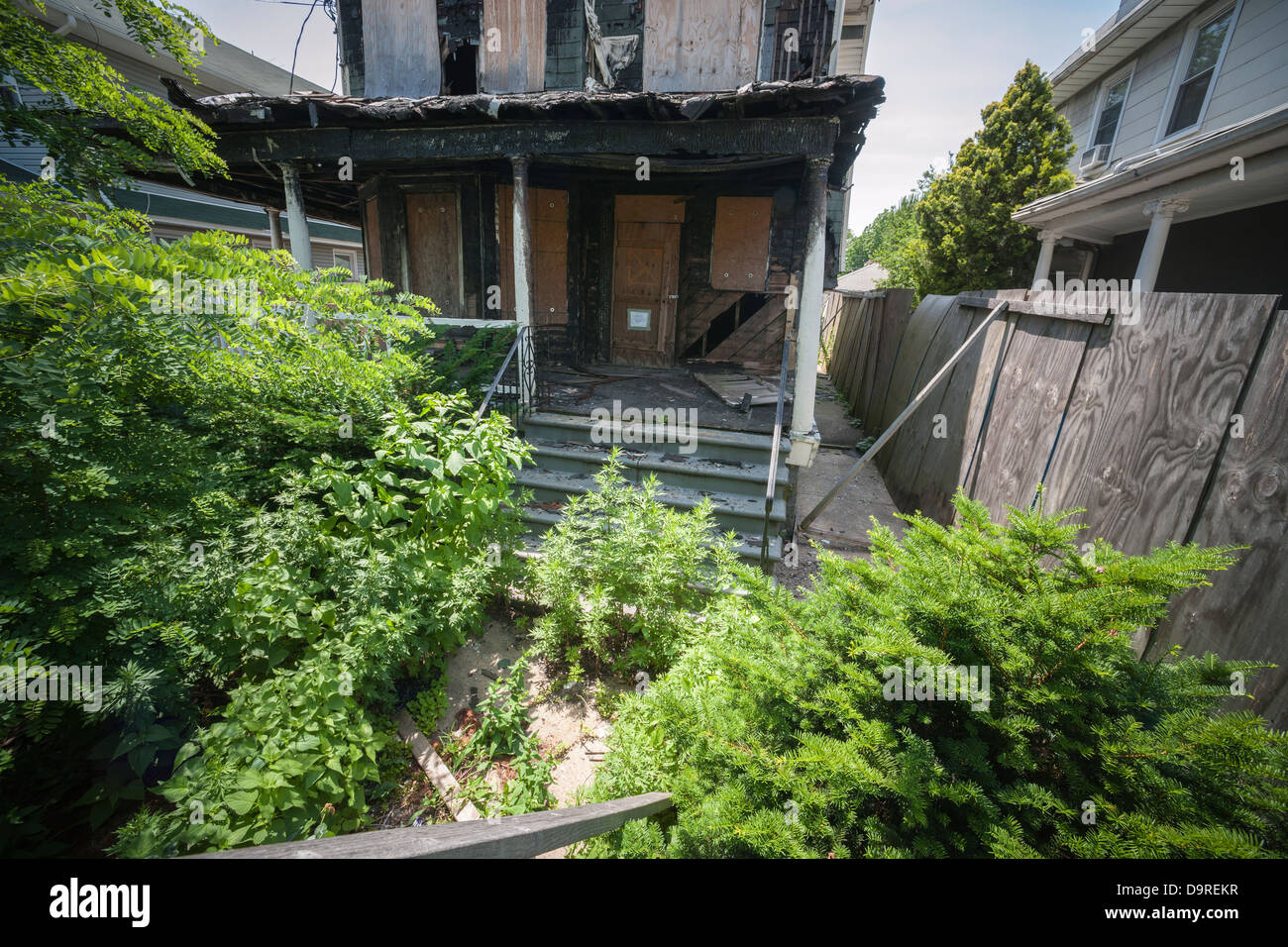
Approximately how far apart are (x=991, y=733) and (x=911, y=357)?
24.8 feet

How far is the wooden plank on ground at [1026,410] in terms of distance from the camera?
12.4ft

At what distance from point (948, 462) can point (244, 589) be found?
235 inches

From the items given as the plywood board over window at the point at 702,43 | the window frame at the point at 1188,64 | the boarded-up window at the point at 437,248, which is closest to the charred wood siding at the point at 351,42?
the boarded-up window at the point at 437,248

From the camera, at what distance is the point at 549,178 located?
8258 millimetres

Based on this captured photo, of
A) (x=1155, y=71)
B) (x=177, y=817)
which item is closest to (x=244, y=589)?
(x=177, y=817)

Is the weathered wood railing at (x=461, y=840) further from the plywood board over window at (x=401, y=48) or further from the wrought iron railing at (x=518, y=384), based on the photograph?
the plywood board over window at (x=401, y=48)

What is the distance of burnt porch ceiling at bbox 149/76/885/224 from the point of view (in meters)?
5.07

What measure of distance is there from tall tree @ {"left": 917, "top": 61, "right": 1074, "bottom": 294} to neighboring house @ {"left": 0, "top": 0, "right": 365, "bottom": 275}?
13414mm

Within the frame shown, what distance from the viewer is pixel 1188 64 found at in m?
8.63

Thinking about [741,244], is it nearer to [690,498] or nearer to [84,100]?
[690,498]

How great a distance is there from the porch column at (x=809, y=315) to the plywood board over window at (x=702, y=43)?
2.57 meters

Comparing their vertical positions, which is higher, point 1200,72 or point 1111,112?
point 1111,112

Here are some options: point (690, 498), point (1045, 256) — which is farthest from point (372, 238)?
point (1045, 256)

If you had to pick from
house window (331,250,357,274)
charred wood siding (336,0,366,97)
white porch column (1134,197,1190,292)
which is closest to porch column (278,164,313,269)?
charred wood siding (336,0,366,97)
